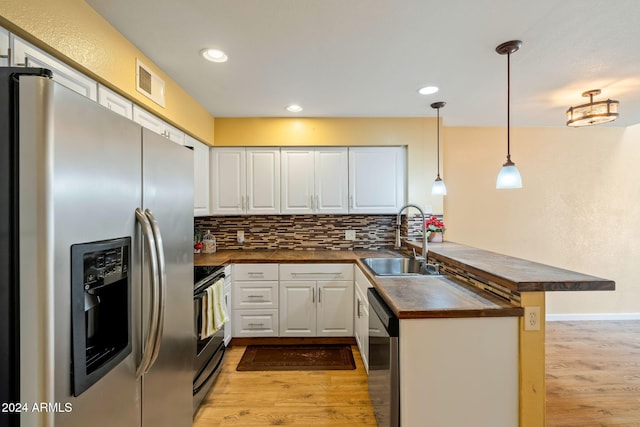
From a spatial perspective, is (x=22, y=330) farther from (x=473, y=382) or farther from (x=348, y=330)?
(x=348, y=330)

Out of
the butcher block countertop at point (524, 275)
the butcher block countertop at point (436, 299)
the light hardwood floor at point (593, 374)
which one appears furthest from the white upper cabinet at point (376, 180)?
the light hardwood floor at point (593, 374)

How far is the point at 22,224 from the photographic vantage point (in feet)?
2.07

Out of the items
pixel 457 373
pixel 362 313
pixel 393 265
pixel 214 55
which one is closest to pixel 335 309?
pixel 362 313

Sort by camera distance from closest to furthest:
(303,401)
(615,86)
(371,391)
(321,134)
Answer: (371,391) < (303,401) < (615,86) < (321,134)

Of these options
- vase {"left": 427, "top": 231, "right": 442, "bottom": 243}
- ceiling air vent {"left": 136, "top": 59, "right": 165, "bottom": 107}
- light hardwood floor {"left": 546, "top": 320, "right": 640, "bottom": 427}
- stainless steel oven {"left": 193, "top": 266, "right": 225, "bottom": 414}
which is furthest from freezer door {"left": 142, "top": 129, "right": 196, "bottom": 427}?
vase {"left": 427, "top": 231, "right": 442, "bottom": 243}

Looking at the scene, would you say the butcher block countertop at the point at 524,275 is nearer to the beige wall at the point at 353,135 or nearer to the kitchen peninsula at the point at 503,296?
the kitchen peninsula at the point at 503,296

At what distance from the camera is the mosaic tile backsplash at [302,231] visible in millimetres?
3498

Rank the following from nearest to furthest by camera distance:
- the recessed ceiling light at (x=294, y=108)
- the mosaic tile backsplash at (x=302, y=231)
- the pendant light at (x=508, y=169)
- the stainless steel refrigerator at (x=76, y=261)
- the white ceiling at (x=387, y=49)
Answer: the stainless steel refrigerator at (x=76, y=261) → the white ceiling at (x=387, y=49) → the pendant light at (x=508, y=169) → the recessed ceiling light at (x=294, y=108) → the mosaic tile backsplash at (x=302, y=231)

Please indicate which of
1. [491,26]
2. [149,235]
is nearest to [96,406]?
[149,235]

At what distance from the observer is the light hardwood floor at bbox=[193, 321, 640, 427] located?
1.91m

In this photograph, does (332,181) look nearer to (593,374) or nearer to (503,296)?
(503,296)

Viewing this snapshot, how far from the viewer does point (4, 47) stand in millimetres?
1067

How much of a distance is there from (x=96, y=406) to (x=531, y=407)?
5.76 ft

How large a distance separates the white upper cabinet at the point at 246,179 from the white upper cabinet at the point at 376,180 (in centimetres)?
86
